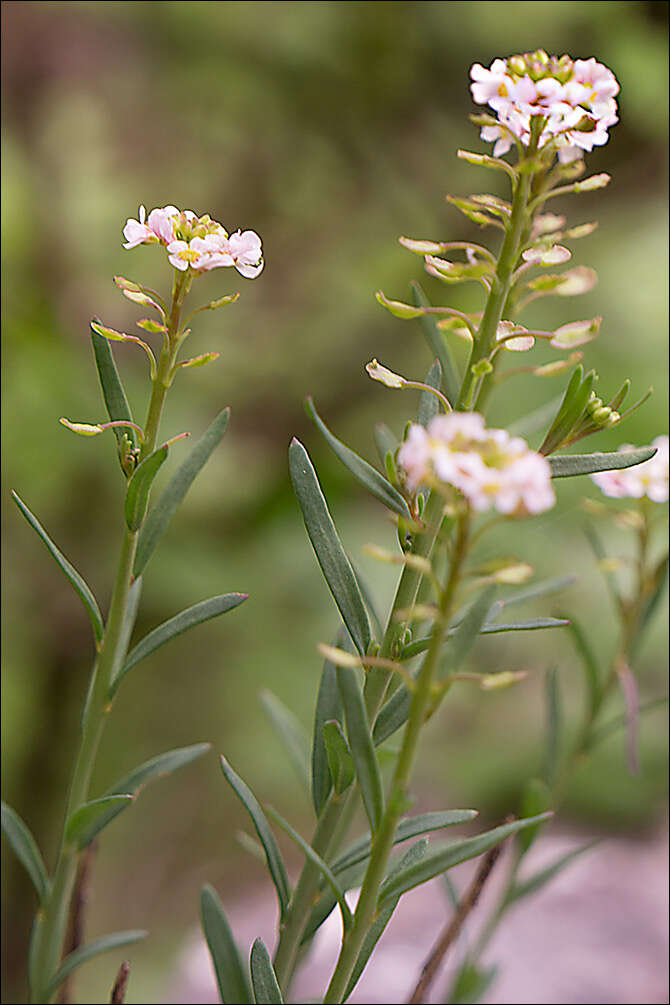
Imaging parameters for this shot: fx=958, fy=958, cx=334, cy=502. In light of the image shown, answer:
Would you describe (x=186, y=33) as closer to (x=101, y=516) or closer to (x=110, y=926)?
(x=101, y=516)

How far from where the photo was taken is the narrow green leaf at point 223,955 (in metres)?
0.26

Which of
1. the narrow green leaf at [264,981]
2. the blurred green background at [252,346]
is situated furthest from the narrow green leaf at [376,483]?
the blurred green background at [252,346]

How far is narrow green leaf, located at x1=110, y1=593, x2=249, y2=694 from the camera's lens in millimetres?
239

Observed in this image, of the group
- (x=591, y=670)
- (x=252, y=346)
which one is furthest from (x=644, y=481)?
(x=252, y=346)

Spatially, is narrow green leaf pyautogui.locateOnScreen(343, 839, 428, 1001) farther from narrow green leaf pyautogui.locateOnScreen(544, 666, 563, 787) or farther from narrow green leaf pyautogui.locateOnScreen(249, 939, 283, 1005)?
narrow green leaf pyautogui.locateOnScreen(544, 666, 563, 787)

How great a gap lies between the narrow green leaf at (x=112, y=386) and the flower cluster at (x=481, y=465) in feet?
0.36

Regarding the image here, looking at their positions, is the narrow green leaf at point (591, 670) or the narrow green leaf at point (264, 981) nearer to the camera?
the narrow green leaf at point (264, 981)

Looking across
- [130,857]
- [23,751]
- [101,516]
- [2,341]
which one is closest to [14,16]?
[2,341]

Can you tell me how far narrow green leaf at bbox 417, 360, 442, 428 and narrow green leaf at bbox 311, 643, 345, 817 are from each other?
2.6 inches

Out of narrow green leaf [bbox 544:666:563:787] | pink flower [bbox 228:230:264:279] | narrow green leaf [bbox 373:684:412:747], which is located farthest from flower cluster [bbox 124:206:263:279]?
narrow green leaf [bbox 544:666:563:787]

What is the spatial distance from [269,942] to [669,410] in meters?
0.55

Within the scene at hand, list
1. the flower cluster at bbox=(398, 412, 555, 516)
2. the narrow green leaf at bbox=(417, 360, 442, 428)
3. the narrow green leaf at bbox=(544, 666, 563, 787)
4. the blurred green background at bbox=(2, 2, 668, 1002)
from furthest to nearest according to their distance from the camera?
the blurred green background at bbox=(2, 2, 668, 1002) → the narrow green leaf at bbox=(544, 666, 563, 787) → the narrow green leaf at bbox=(417, 360, 442, 428) → the flower cluster at bbox=(398, 412, 555, 516)

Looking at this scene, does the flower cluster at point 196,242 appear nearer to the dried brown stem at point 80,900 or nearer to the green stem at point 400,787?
the green stem at point 400,787

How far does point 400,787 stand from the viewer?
18 cm
